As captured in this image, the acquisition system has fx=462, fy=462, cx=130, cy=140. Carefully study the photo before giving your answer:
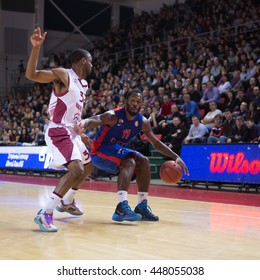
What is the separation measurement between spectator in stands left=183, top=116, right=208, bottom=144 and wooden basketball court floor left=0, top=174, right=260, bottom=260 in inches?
161

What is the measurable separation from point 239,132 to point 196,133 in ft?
4.13

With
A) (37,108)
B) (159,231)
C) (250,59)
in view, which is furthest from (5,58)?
(159,231)

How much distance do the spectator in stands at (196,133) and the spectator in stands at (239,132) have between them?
0.81 meters

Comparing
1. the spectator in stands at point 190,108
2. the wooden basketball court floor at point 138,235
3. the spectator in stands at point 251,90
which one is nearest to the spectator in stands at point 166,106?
the spectator in stands at point 190,108

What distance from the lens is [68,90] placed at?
15.2ft

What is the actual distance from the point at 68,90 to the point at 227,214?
263 cm

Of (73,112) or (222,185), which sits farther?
(222,185)

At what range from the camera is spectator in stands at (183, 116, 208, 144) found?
10650 mm

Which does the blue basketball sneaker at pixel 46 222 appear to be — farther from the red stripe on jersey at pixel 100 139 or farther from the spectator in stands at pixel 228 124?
the spectator in stands at pixel 228 124

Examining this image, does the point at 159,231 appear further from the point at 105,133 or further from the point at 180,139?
the point at 180,139

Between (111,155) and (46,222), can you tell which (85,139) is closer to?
(111,155)

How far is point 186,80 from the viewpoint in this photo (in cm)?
1345

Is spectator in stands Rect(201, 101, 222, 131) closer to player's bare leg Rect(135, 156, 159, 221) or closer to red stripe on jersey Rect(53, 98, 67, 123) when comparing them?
player's bare leg Rect(135, 156, 159, 221)

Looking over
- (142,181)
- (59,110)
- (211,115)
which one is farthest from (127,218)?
(211,115)
